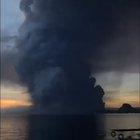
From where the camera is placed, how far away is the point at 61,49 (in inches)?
119

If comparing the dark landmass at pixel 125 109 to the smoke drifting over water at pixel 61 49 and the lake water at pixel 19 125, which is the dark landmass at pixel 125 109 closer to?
the lake water at pixel 19 125

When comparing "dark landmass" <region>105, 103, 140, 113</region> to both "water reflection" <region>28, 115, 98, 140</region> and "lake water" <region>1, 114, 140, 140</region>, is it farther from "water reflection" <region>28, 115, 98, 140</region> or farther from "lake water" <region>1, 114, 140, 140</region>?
"water reflection" <region>28, 115, 98, 140</region>

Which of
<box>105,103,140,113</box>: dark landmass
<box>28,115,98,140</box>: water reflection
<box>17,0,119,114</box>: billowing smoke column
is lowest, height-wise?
<box>28,115,98,140</box>: water reflection

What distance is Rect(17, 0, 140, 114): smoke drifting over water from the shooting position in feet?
9.68

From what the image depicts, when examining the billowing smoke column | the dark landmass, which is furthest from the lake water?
the billowing smoke column

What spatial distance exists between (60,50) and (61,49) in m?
0.01

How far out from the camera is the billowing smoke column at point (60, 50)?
116 inches

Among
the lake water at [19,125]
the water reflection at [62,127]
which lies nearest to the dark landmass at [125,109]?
the lake water at [19,125]

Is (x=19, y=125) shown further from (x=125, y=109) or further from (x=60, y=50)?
(x=125, y=109)

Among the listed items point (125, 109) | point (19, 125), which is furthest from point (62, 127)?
point (125, 109)

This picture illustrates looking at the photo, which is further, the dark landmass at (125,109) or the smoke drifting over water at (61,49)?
the dark landmass at (125,109)

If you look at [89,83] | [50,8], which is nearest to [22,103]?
[89,83]

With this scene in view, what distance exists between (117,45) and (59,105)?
0.68 metres

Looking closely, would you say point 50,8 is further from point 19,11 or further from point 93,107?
point 93,107
